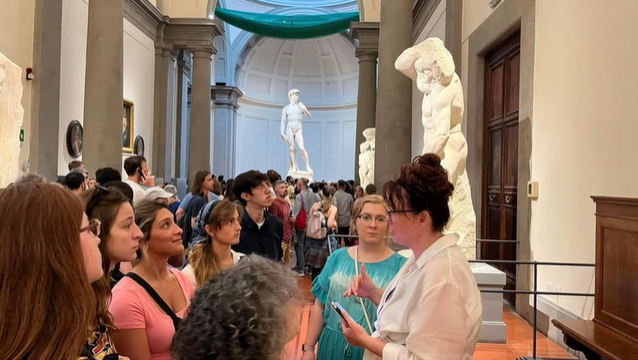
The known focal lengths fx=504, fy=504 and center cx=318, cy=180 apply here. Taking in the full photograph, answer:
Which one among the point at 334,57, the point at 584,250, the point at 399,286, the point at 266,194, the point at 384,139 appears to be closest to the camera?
the point at 399,286

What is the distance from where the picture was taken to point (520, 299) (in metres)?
5.92

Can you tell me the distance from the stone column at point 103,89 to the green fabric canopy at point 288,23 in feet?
28.1

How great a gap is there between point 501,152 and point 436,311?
232 inches

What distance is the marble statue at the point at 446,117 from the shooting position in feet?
17.3

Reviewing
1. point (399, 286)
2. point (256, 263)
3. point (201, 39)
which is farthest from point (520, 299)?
point (201, 39)

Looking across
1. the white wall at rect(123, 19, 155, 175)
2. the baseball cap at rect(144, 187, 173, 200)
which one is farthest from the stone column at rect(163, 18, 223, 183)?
the baseball cap at rect(144, 187, 173, 200)

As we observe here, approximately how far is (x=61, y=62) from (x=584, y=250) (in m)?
9.12

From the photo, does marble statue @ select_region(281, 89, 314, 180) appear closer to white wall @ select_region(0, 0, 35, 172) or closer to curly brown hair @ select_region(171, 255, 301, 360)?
white wall @ select_region(0, 0, 35, 172)

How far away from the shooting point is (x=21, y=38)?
815 cm

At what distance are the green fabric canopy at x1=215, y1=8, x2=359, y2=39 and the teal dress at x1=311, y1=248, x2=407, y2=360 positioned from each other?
14.4 m

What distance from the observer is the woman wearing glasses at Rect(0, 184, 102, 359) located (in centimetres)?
111

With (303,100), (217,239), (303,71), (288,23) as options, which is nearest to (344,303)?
(217,239)

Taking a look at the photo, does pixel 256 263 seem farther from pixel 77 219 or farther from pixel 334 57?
pixel 334 57

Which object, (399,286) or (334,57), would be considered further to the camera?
(334,57)
